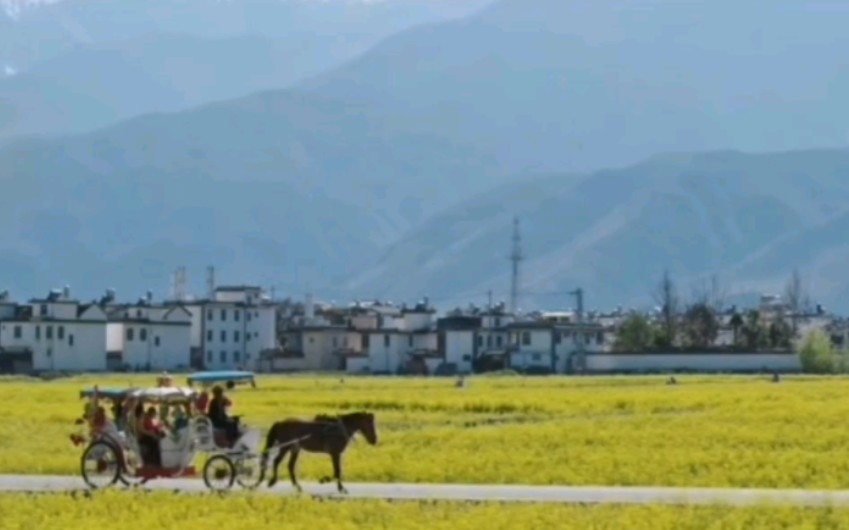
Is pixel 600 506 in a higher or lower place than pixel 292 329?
lower

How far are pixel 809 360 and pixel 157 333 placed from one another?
4582 cm

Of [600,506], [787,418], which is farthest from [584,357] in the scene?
[600,506]

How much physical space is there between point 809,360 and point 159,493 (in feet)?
290

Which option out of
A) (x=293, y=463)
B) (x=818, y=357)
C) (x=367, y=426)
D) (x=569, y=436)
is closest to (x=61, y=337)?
(x=818, y=357)

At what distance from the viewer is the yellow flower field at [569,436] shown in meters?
31.4

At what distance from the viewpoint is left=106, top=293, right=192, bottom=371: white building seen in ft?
440

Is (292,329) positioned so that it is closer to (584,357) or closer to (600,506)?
(584,357)

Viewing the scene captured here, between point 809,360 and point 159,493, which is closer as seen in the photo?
point 159,493

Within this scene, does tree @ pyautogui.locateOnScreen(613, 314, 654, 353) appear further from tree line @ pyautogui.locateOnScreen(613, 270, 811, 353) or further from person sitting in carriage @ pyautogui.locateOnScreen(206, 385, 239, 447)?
person sitting in carriage @ pyautogui.locateOnScreen(206, 385, 239, 447)

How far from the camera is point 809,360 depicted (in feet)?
370

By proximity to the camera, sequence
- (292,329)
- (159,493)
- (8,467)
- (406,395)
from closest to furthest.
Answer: (159,493) → (8,467) → (406,395) → (292,329)

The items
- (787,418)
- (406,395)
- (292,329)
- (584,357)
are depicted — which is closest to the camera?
(787,418)

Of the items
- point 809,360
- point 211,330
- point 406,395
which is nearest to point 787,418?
point 406,395

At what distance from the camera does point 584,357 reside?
132750 mm
